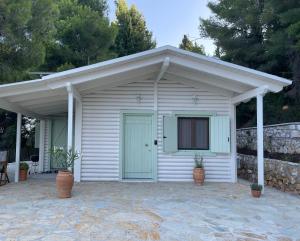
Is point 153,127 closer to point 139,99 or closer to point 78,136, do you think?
point 139,99

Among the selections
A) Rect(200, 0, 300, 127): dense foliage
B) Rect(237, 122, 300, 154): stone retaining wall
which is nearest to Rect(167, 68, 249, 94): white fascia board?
Rect(237, 122, 300, 154): stone retaining wall

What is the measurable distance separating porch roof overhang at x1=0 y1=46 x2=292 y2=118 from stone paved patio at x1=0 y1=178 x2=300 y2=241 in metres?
2.10

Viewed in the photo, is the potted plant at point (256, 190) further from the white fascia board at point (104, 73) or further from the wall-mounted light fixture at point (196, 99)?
the white fascia board at point (104, 73)

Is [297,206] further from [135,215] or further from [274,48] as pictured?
[274,48]

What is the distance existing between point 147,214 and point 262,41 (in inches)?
379

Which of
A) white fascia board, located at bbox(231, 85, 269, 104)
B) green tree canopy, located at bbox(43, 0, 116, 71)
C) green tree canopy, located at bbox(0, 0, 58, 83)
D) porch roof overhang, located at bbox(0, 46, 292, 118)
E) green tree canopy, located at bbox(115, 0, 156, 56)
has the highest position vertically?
green tree canopy, located at bbox(115, 0, 156, 56)

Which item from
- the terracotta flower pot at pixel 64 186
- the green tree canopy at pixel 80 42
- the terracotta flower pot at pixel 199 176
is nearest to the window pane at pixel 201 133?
the terracotta flower pot at pixel 199 176

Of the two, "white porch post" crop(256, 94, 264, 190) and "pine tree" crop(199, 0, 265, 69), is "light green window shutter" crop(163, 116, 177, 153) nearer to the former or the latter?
"white porch post" crop(256, 94, 264, 190)

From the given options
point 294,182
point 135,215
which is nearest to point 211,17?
point 294,182

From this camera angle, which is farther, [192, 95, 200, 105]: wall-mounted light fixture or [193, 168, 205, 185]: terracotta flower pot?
[192, 95, 200, 105]: wall-mounted light fixture

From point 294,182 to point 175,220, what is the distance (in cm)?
370

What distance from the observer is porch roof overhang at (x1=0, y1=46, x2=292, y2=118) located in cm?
653

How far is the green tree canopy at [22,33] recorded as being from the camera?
8766mm

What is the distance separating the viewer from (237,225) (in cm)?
429
